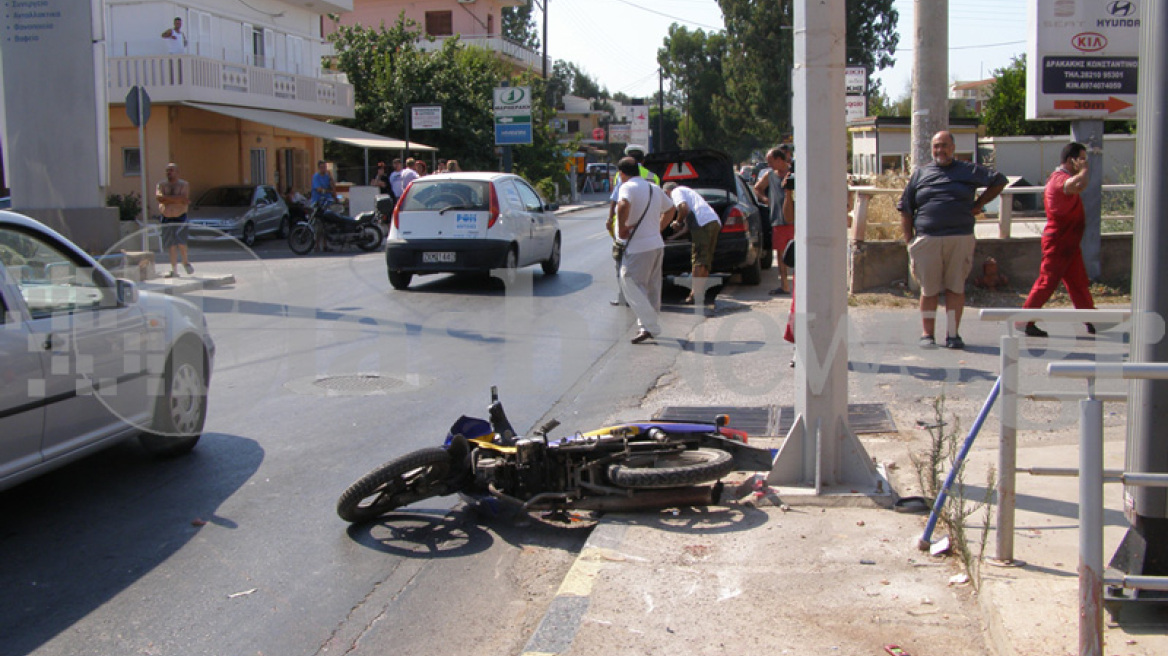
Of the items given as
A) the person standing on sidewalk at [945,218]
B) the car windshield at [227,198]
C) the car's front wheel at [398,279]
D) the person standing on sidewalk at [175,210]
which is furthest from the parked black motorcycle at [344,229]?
the person standing on sidewalk at [945,218]

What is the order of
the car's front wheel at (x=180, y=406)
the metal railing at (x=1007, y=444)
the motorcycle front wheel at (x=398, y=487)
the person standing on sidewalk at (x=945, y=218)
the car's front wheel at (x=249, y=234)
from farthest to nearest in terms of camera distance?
the car's front wheel at (x=249, y=234), the person standing on sidewalk at (x=945, y=218), the car's front wheel at (x=180, y=406), the motorcycle front wheel at (x=398, y=487), the metal railing at (x=1007, y=444)

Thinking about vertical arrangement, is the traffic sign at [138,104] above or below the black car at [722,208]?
above

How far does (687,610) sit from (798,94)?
278cm

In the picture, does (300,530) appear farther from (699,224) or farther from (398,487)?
(699,224)

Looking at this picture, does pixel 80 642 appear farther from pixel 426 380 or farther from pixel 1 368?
pixel 426 380

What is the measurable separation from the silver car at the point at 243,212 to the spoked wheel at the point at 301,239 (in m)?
2.09

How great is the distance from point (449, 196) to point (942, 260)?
7.64 meters

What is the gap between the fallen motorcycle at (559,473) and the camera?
5.23m

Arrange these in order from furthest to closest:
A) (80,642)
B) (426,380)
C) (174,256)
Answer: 1. (174,256)
2. (426,380)
3. (80,642)

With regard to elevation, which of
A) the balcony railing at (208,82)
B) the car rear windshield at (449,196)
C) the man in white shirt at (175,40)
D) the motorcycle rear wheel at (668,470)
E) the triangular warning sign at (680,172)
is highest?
the man in white shirt at (175,40)

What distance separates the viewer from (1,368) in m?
4.98

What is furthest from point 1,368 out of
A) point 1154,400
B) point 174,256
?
point 174,256

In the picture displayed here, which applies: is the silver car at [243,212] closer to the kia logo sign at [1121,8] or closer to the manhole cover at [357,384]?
the manhole cover at [357,384]

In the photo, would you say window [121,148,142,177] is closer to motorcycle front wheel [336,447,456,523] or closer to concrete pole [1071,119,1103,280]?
concrete pole [1071,119,1103,280]
